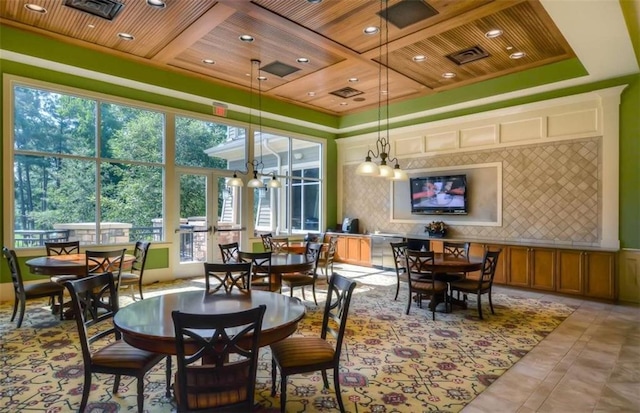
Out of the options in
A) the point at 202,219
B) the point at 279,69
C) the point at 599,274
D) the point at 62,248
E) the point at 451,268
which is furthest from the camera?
the point at 202,219

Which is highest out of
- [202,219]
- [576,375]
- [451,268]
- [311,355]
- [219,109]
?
[219,109]

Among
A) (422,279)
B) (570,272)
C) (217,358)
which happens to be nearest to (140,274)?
(217,358)

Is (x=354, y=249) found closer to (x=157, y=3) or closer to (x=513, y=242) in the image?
(x=513, y=242)

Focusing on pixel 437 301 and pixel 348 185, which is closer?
pixel 437 301

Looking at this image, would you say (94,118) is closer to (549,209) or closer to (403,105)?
(403,105)

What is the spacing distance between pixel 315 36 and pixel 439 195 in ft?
14.9

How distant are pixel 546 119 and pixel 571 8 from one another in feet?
9.99

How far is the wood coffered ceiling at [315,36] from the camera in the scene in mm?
4438

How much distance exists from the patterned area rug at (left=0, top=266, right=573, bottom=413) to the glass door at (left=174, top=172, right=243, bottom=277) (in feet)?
7.06

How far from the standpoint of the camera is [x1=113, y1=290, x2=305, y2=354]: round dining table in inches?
77.2

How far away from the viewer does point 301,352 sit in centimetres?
249

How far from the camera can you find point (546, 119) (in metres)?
6.56

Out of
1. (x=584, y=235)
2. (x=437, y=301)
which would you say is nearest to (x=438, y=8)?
(x=437, y=301)

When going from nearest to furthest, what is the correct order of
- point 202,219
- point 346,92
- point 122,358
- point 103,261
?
point 122,358, point 103,261, point 202,219, point 346,92
